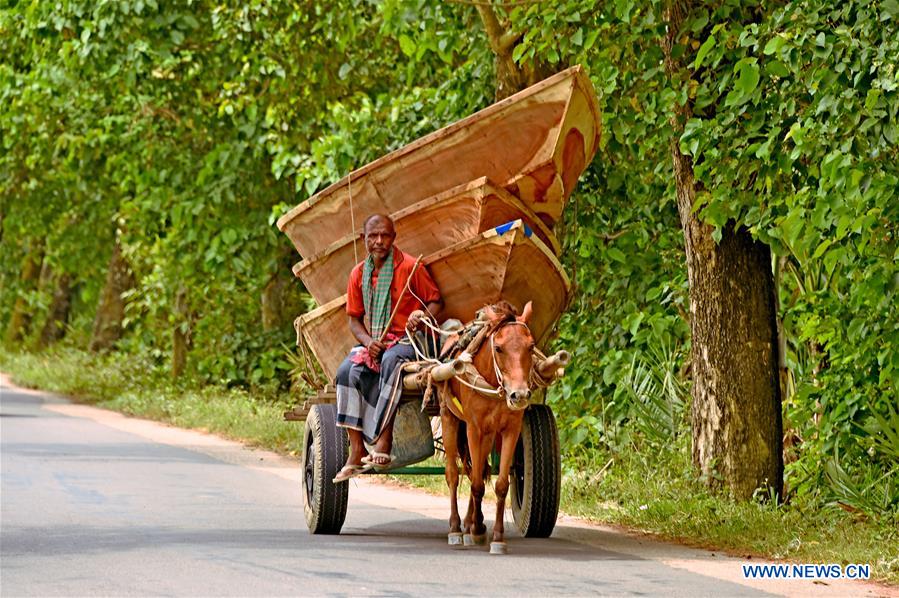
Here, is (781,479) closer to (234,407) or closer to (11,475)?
Result: (11,475)

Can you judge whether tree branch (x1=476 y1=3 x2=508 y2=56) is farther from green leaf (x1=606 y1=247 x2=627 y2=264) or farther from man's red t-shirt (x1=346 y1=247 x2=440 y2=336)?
man's red t-shirt (x1=346 y1=247 x2=440 y2=336)

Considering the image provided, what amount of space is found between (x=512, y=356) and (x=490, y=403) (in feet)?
1.74

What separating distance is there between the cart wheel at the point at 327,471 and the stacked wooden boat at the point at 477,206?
0.64 meters

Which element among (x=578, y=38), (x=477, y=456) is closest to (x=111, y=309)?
(x=578, y=38)

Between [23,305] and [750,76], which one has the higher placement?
[23,305]

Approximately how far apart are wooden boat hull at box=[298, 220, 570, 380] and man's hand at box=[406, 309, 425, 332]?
1.61 ft

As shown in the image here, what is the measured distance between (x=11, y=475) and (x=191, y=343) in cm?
1551

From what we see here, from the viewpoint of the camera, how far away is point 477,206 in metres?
12.0

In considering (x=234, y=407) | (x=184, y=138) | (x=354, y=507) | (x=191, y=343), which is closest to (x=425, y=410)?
(x=354, y=507)

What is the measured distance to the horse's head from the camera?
1052cm

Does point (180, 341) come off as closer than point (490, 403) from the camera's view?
No

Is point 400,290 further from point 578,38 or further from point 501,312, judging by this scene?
point 578,38

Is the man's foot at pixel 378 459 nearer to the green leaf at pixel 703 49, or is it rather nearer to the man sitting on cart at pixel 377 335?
the man sitting on cart at pixel 377 335

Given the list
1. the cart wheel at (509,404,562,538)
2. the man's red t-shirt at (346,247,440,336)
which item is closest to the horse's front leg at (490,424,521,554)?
the cart wheel at (509,404,562,538)
